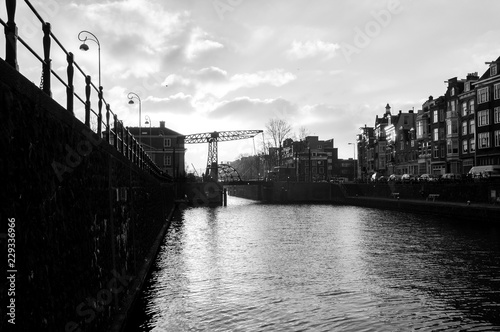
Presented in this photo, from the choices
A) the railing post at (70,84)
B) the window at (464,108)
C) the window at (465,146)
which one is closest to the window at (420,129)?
the window at (464,108)

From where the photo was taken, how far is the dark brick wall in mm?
4707

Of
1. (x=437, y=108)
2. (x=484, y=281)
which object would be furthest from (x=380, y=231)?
(x=437, y=108)

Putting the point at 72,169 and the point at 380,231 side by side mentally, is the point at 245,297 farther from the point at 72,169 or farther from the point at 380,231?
the point at 380,231

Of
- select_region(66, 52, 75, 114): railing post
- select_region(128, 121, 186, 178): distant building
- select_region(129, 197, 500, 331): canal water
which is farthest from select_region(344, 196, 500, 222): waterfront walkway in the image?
select_region(128, 121, 186, 178): distant building

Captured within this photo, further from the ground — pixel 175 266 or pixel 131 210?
pixel 131 210

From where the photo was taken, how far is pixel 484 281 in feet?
59.2

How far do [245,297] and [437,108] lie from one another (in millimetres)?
70216

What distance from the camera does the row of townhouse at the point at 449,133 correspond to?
6141cm

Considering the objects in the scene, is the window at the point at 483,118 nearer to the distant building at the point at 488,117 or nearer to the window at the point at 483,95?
the distant building at the point at 488,117

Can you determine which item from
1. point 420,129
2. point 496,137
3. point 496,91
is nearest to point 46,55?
point 496,137

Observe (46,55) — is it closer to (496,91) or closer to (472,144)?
(496,91)

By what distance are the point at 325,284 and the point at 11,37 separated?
14.7 metres

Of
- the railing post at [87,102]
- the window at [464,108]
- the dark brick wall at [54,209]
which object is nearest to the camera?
the dark brick wall at [54,209]

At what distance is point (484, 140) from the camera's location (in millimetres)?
62688
